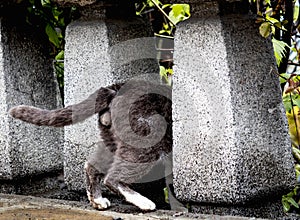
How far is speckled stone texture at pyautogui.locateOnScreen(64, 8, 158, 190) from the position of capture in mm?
3348

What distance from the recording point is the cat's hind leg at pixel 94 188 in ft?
10.4

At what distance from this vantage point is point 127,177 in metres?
3.10

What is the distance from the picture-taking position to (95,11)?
3422mm

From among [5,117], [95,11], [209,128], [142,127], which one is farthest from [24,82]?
[209,128]

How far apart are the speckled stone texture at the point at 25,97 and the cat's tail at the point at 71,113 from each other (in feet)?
1.54

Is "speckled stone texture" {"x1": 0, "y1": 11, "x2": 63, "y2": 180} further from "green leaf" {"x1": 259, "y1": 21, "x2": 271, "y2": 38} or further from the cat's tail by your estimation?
"green leaf" {"x1": 259, "y1": 21, "x2": 271, "y2": 38}

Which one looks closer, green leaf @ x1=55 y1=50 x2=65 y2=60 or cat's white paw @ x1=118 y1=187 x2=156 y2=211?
cat's white paw @ x1=118 y1=187 x2=156 y2=211

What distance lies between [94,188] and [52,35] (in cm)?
106

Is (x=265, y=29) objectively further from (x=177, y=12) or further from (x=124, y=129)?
(x=177, y=12)

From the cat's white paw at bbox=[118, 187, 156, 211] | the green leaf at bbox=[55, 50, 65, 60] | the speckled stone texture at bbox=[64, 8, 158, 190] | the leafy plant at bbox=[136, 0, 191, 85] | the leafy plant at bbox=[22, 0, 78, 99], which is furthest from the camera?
the green leaf at bbox=[55, 50, 65, 60]

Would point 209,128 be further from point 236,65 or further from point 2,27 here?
point 2,27

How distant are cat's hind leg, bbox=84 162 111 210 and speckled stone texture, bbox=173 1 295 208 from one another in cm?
39

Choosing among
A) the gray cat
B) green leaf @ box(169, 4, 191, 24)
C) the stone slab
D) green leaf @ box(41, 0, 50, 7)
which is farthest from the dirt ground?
green leaf @ box(169, 4, 191, 24)

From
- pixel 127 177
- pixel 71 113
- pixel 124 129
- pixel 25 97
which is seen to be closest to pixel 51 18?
→ pixel 25 97
